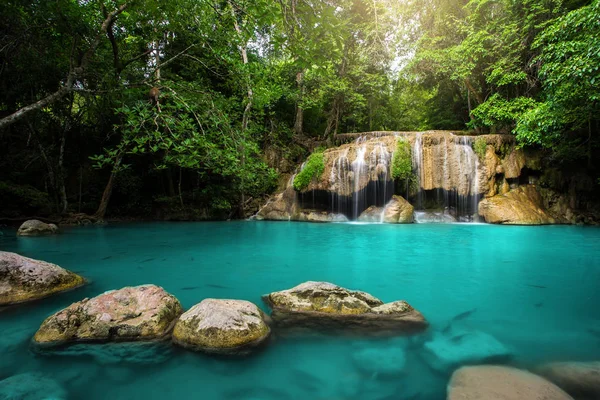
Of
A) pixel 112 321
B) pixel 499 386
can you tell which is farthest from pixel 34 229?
pixel 499 386

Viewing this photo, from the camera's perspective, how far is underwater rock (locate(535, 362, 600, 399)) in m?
1.86

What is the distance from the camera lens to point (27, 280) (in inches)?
144

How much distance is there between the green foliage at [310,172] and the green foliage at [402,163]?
3386 millimetres

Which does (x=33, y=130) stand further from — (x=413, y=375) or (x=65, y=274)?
(x=413, y=375)

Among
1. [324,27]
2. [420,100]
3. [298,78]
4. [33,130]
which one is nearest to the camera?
[324,27]

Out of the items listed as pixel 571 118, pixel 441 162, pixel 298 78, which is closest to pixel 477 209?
pixel 441 162

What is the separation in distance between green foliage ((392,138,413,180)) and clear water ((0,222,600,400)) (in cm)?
574

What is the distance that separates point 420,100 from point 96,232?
26372mm

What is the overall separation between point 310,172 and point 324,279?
34.3ft

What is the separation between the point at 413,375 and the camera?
215cm

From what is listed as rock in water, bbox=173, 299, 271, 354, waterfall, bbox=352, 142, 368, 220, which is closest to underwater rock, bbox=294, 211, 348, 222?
waterfall, bbox=352, 142, 368, 220

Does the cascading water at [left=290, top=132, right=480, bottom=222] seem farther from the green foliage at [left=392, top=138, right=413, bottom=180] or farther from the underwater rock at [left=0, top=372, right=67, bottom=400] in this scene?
the underwater rock at [left=0, top=372, right=67, bottom=400]

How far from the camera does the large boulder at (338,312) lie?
281cm

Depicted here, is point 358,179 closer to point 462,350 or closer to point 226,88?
point 226,88
